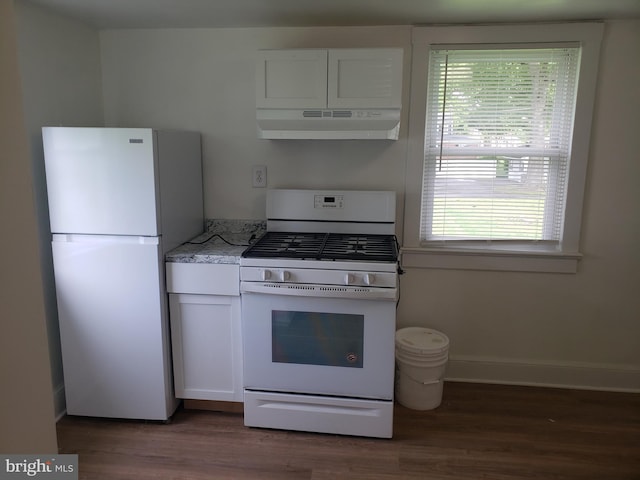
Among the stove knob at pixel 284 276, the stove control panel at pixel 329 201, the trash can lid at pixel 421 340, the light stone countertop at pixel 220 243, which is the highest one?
the stove control panel at pixel 329 201

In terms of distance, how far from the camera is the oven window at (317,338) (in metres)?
2.22

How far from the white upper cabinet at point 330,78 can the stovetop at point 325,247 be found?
0.68 metres

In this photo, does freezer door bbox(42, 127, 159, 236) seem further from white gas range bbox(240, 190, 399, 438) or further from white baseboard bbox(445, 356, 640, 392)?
white baseboard bbox(445, 356, 640, 392)

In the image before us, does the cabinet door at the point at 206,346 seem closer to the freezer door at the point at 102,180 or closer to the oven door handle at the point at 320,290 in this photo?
the oven door handle at the point at 320,290

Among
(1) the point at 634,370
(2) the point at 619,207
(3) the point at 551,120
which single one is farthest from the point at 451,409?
(3) the point at 551,120

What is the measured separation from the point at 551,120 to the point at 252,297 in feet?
6.10

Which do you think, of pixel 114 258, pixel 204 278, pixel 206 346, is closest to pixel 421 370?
pixel 206 346

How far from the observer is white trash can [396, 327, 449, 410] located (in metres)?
2.50

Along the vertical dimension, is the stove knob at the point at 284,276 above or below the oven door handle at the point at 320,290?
above

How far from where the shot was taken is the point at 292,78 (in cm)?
237

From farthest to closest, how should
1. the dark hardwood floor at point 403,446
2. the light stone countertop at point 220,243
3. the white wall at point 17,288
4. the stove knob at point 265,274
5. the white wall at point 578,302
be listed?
the white wall at point 578,302 < the light stone countertop at point 220,243 < the stove knob at point 265,274 < the dark hardwood floor at point 403,446 < the white wall at point 17,288

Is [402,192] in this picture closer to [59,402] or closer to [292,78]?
[292,78]

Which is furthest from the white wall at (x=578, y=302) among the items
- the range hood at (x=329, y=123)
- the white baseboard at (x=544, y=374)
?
the range hood at (x=329, y=123)

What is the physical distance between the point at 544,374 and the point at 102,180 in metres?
2.66
